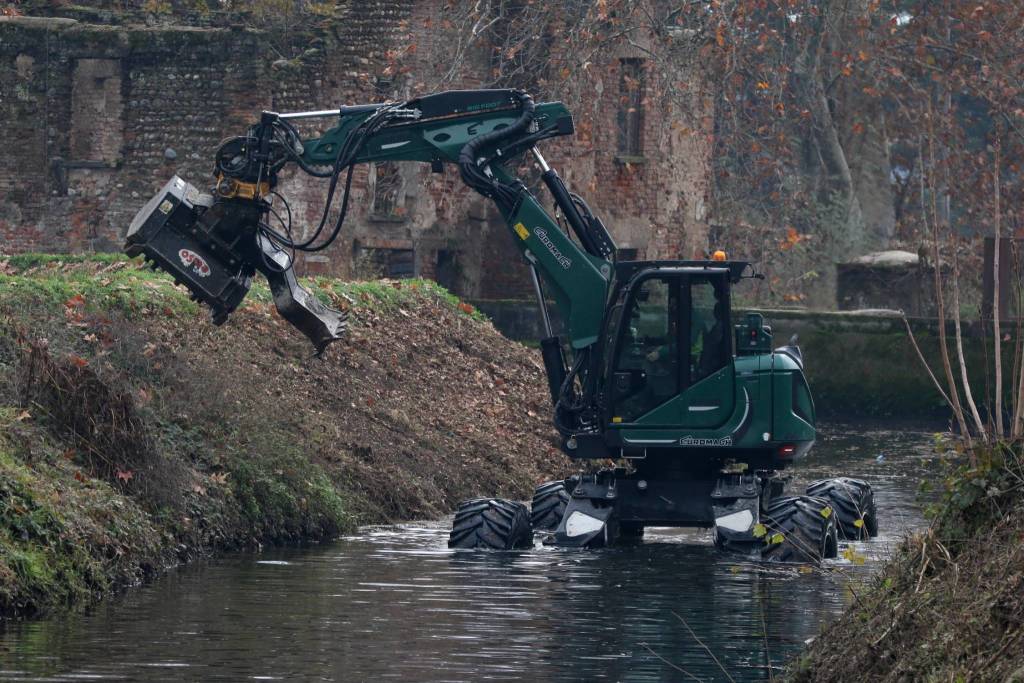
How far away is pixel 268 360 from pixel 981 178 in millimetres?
26658

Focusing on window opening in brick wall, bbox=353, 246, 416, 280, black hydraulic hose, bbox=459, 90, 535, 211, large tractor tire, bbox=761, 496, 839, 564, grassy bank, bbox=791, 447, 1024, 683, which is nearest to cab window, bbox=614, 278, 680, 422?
large tractor tire, bbox=761, 496, 839, 564

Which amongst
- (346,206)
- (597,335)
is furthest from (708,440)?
(346,206)

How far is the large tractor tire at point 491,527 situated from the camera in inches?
664

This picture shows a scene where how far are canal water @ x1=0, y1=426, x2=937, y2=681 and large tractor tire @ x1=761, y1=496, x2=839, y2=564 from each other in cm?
25

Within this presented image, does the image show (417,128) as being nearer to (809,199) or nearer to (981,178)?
(981,178)

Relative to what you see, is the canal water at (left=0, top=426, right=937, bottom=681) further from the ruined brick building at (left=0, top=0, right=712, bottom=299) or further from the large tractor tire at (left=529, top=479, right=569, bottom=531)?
the ruined brick building at (left=0, top=0, right=712, bottom=299)

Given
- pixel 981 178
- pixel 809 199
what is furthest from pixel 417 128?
pixel 809 199

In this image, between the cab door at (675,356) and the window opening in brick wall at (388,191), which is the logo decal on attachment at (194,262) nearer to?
the cab door at (675,356)

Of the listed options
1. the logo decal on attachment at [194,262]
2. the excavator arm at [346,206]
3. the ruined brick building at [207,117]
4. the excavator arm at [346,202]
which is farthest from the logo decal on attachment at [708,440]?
the ruined brick building at [207,117]

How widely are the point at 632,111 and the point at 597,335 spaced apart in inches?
759

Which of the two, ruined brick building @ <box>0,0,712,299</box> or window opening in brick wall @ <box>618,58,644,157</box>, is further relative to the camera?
window opening in brick wall @ <box>618,58,644,157</box>

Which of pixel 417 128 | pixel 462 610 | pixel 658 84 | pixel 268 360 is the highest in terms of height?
pixel 658 84

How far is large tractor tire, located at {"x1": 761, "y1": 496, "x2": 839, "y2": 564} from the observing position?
1616 cm

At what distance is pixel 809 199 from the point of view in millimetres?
50156
